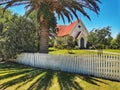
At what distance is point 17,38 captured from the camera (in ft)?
73.9

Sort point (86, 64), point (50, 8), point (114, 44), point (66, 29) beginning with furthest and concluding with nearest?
point (66, 29)
point (114, 44)
point (50, 8)
point (86, 64)

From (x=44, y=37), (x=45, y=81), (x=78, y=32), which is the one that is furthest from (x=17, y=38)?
(x=78, y=32)

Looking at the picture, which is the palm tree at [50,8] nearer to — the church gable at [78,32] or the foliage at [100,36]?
the foliage at [100,36]

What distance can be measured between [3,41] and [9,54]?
123 cm

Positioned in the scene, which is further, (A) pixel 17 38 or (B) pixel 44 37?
(A) pixel 17 38

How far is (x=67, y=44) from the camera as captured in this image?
44594 mm

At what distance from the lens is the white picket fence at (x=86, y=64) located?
12523mm

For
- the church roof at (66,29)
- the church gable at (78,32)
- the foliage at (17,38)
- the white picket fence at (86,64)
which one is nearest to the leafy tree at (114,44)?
the church gable at (78,32)

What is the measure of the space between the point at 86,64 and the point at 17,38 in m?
10.2

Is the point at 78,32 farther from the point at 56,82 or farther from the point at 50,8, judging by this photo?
the point at 56,82

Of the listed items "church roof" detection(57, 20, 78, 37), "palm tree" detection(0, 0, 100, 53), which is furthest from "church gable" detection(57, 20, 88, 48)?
"palm tree" detection(0, 0, 100, 53)

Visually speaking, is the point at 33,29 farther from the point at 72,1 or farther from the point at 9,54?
the point at 72,1

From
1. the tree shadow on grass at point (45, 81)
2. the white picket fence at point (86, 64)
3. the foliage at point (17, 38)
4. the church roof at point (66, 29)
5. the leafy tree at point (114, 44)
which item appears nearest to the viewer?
the tree shadow on grass at point (45, 81)

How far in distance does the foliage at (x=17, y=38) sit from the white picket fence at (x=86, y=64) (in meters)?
4.13
